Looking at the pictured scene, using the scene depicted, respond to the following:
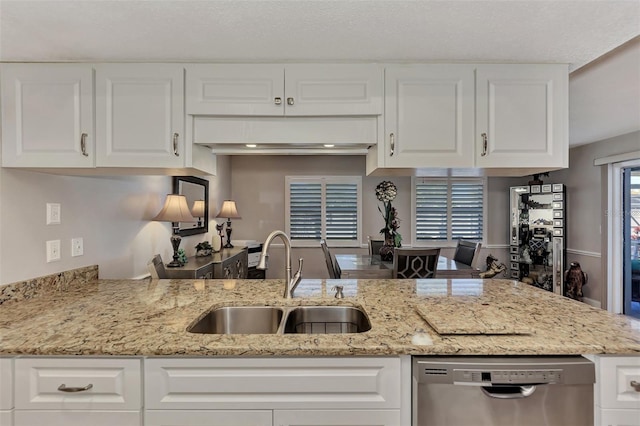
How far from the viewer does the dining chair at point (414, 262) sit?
2775 millimetres

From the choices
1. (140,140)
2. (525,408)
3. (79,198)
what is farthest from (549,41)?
(79,198)

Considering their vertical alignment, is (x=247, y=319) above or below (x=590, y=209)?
below

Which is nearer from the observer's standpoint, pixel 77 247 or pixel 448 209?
pixel 77 247

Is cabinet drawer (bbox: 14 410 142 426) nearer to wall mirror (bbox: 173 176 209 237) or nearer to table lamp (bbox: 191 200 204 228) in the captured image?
wall mirror (bbox: 173 176 209 237)

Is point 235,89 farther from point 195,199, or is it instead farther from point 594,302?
point 594,302

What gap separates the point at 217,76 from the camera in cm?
165

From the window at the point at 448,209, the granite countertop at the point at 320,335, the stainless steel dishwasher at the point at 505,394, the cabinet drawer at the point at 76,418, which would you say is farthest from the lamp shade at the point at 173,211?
the window at the point at 448,209

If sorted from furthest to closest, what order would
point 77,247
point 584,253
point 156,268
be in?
point 584,253, point 156,268, point 77,247

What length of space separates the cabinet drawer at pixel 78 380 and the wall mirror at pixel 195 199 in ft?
7.88

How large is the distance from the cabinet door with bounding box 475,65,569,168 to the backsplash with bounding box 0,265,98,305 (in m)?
2.45

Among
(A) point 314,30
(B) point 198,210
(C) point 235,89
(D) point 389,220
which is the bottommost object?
(D) point 389,220

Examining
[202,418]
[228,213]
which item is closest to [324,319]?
[202,418]

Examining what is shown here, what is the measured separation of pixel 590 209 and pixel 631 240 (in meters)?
0.57

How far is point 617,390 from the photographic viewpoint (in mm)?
1126
